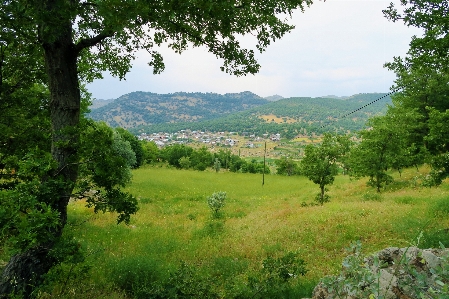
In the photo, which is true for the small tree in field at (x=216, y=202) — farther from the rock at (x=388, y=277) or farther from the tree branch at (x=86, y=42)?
the tree branch at (x=86, y=42)

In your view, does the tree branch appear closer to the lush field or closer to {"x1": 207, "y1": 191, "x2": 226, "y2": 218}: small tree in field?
the lush field

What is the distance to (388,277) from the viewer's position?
3.65m

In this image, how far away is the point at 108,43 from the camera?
6.39m

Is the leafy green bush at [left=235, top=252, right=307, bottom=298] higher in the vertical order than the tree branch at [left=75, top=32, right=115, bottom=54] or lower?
lower

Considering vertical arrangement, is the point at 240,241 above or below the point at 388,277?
below

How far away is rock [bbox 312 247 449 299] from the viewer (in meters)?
2.23

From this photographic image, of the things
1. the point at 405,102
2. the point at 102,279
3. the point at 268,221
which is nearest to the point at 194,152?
the point at 405,102

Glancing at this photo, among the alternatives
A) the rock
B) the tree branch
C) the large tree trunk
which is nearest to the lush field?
the large tree trunk

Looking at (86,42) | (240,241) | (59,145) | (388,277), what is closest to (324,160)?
(240,241)

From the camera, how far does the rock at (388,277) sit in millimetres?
2234

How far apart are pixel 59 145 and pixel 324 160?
1825cm

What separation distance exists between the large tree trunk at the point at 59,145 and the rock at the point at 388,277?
13.9ft

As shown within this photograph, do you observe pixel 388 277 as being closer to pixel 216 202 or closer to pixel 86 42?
pixel 86 42

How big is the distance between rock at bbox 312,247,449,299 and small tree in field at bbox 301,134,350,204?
51.0ft
